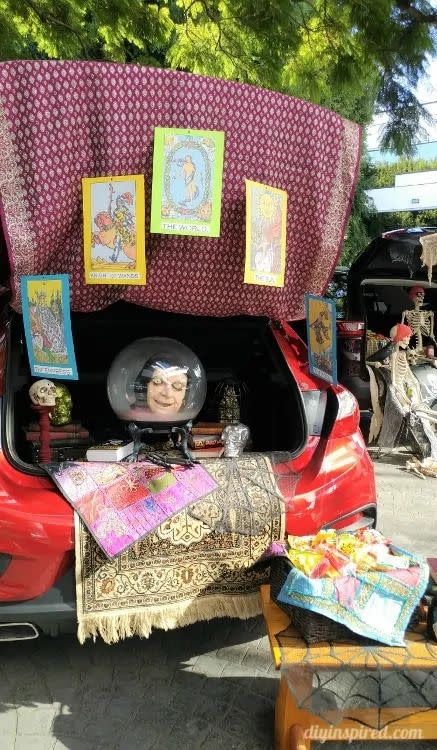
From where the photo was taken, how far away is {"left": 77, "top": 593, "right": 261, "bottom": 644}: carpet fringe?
7.36ft

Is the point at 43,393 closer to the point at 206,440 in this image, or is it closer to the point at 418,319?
the point at 206,440

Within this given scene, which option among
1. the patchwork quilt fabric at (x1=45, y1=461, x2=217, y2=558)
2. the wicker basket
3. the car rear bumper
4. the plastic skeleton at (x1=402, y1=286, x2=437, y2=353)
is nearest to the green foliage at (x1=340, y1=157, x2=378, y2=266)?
the plastic skeleton at (x1=402, y1=286, x2=437, y2=353)

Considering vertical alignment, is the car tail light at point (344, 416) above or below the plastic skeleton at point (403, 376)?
above

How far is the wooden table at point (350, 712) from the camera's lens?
6.38ft

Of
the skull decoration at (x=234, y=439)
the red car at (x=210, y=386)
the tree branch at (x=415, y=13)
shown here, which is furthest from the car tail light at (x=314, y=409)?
the tree branch at (x=415, y=13)

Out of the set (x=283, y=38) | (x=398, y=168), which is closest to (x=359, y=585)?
(x=283, y=38)

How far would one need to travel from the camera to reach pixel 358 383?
614 cm

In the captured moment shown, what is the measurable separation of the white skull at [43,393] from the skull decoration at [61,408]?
0.07 meters

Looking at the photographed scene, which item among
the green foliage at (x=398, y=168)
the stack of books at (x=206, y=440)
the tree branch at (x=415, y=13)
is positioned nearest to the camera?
the stack of books at (x=206, y=440)

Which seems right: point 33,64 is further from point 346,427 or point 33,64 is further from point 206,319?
point 346,427

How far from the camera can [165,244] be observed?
103 inches

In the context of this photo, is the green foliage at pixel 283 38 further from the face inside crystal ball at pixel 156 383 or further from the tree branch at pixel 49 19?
the face inside crystal ball at pixel 156 383

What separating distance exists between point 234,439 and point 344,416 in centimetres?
57

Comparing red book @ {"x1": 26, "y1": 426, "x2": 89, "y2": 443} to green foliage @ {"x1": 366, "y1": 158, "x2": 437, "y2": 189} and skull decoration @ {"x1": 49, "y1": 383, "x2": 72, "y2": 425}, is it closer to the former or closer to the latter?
skull decoration @ {"x1": 49, "y1": 383, "x2": 72, "y2": 425}
